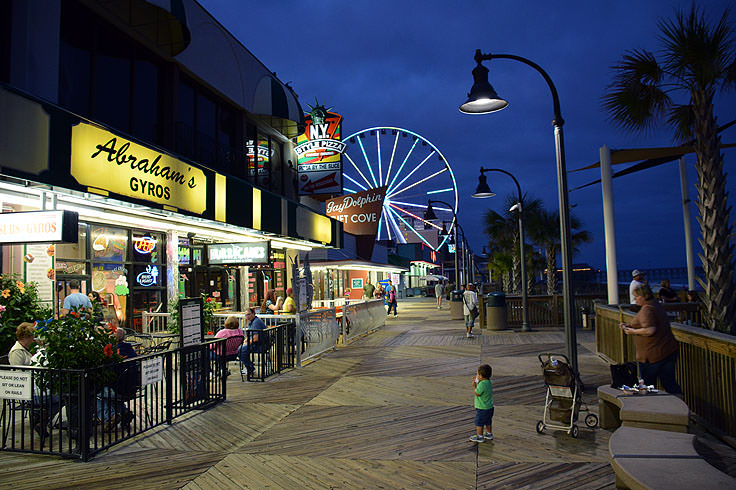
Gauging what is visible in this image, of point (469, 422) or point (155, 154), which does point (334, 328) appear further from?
point (469, 422)

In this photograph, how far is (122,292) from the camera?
12.5m

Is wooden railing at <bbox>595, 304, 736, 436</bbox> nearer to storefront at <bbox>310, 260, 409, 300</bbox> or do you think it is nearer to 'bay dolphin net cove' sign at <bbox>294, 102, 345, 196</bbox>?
'bay dolphin net cove' sign at <bbox>294, 102, 345, 196</bbox>

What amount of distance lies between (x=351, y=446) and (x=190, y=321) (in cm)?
372

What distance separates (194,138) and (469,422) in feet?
36.8

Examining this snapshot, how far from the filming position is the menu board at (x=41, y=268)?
930cm

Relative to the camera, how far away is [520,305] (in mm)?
19672

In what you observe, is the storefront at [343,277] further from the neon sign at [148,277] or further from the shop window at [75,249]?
the shop window at [75,249]

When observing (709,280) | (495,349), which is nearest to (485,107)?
(709,280)

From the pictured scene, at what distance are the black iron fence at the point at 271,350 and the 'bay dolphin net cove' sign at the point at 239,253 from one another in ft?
9.32

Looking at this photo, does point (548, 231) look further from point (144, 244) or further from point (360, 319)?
point (144, 244)

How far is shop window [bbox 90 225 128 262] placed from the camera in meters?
11.7

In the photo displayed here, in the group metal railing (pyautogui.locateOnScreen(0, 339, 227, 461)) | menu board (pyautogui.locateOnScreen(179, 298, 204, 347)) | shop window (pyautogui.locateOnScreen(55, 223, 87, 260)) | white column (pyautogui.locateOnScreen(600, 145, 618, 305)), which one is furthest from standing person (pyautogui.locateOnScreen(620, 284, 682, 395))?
shop window (pyautogui.locateOnScreen(55, 223, 87, 260))

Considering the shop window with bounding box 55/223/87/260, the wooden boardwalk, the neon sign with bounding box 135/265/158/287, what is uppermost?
the shop window with bounding box 55/223/87/260

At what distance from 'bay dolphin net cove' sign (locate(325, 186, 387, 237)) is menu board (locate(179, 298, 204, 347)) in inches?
632
